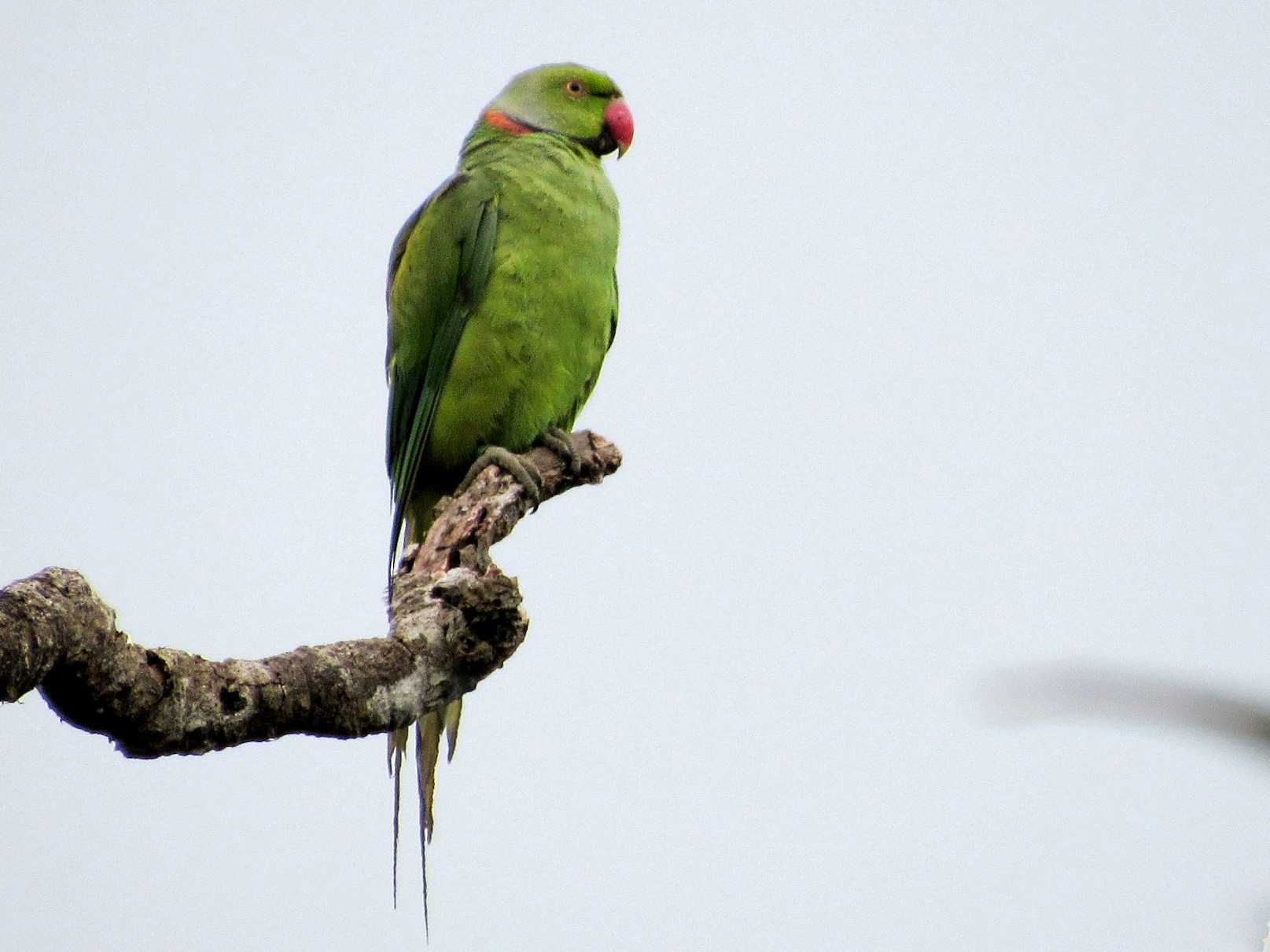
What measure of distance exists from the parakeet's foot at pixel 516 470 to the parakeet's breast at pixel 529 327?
0.38 metres

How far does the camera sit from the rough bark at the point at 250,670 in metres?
1.70

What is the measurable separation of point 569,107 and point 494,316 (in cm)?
151

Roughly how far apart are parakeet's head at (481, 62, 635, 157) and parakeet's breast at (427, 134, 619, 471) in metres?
0.79

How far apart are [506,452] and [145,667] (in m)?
2.19

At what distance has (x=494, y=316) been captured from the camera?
14.4ft

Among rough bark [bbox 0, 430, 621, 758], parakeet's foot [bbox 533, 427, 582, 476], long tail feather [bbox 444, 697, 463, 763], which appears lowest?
rough bark [bbox 0, 430, 621, 758]

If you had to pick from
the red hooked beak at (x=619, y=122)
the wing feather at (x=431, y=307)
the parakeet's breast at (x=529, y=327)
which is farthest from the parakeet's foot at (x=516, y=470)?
the red hooked beak at (x=619, y=122)

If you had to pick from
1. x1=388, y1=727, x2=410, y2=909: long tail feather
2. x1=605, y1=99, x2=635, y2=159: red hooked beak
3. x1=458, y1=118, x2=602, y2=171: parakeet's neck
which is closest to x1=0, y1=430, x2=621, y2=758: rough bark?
x1=388, y1=727, x2=410, y2=909: long tail feather

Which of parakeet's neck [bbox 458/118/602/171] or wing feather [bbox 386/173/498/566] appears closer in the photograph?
wing feather [bbox 386/173/498/566]

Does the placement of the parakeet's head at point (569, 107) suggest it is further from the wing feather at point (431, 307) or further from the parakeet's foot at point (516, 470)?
the parakeet's foot at point (516, 470)

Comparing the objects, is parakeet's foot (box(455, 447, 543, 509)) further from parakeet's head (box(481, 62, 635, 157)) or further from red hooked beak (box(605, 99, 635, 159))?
red hooked beak (box(605, 99, 635, 159))

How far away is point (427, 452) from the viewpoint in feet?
14.9

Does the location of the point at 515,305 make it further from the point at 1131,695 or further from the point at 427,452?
the point at 1131,695

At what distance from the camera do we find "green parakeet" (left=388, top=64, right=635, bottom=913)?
14.4 ft
